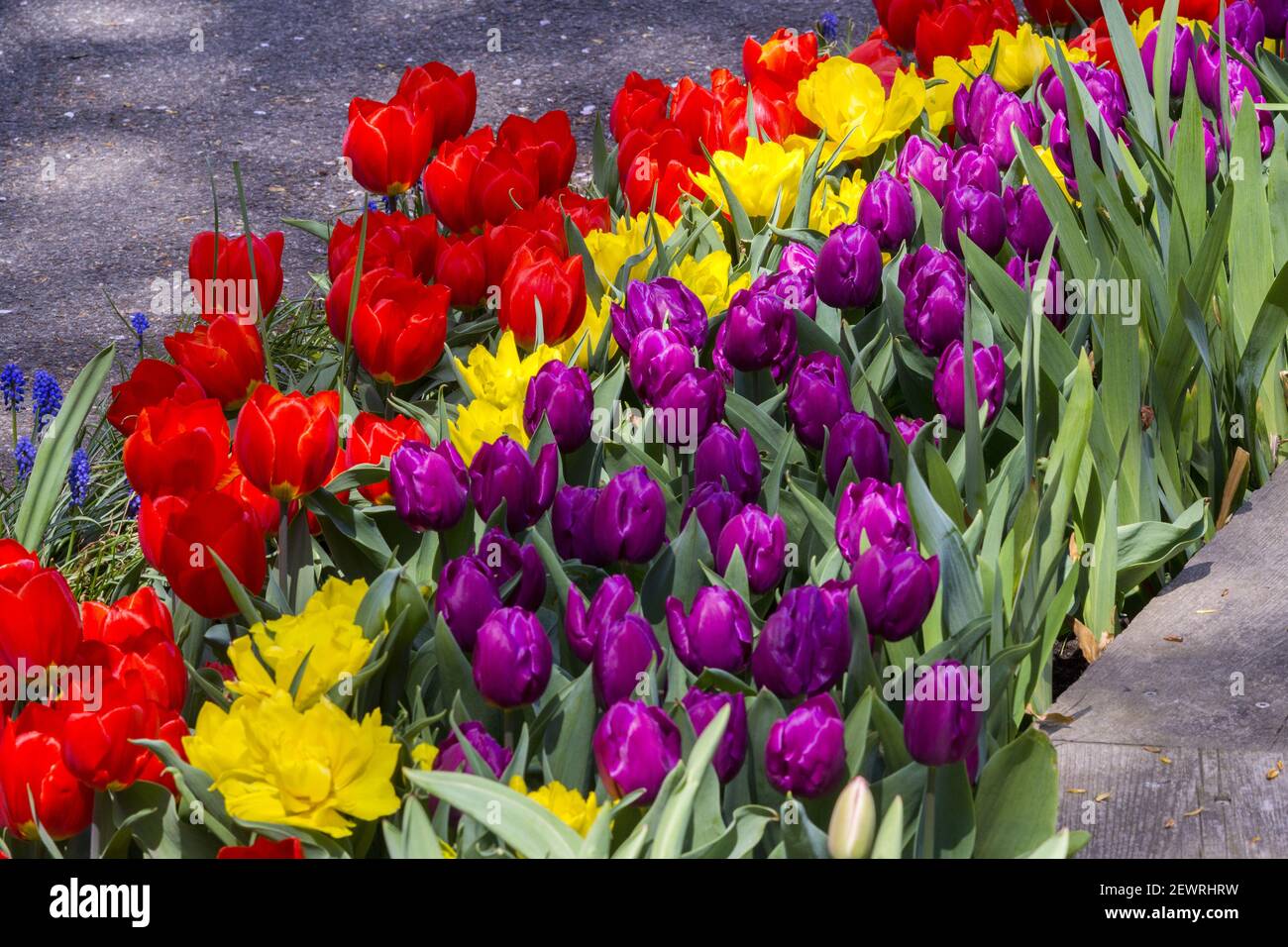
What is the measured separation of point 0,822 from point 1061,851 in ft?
2.54

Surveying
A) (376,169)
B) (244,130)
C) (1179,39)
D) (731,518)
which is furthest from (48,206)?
(731,518)

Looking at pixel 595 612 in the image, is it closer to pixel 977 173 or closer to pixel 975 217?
pixel 975 217

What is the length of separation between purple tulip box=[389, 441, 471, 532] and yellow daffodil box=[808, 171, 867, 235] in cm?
88

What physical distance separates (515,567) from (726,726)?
0.86ft

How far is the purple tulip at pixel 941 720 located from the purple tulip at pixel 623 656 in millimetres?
197

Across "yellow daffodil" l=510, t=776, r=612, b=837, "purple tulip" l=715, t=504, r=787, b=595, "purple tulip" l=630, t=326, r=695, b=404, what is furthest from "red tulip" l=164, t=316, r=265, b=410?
"yellow daffodil" l=510, t=776, r=612, b=837

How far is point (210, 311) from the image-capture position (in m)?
1.81

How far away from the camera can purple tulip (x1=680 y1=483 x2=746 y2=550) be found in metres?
1.37

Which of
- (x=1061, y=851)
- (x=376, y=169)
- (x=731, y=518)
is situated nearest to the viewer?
(x=1061, y=851)

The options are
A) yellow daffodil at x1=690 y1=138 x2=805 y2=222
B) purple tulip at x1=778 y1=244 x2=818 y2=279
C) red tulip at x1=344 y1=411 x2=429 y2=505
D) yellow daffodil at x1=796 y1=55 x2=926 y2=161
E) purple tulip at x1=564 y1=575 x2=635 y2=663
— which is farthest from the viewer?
yellow daffodil at x1=796 y1=55 x2=926 y2=161

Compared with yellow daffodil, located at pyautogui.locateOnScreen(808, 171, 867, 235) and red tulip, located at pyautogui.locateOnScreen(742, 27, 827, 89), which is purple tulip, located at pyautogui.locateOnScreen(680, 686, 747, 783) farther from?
red tulip, located at pyautogui.locateOnScreen(742, 27, 827, 89)

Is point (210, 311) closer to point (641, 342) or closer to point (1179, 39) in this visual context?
point (641, 342)

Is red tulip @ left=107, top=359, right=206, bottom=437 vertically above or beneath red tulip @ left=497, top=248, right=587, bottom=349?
beneath

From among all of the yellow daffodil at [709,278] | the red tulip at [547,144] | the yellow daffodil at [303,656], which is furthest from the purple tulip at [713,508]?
the red tulip at [547,144]
